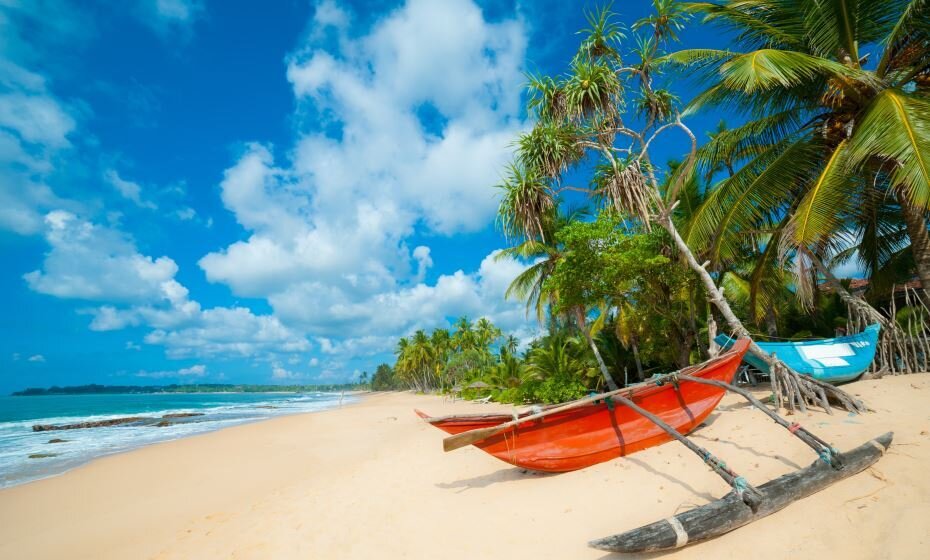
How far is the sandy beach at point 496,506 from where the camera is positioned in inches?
129

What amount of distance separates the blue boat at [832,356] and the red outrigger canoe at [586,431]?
9.60 ft

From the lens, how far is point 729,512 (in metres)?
3.27

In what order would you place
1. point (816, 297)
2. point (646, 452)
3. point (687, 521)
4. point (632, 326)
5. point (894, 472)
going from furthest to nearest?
point (632, 326) → point (816, 297) → point (646, 452) → point (894, 472) → point (687, 521)

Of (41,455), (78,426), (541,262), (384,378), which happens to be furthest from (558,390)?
(384,378)

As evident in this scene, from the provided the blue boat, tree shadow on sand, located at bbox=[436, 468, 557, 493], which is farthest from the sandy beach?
the blue boat

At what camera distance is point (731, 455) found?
4.87 metres

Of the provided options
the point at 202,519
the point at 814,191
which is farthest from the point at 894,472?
the point at 202,519

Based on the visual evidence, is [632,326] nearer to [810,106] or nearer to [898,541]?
[810,106]

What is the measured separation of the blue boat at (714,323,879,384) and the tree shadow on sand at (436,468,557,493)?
15.6 ft

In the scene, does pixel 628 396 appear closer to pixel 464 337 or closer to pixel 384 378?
pixel 464 337

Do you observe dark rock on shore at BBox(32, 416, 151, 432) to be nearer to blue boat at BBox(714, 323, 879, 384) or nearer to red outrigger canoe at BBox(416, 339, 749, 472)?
red outrigger canoe at BBox(416, 339, 749, 472)

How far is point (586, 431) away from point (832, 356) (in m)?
5.35

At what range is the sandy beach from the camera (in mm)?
3285

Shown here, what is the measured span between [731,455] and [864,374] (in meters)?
4.94
